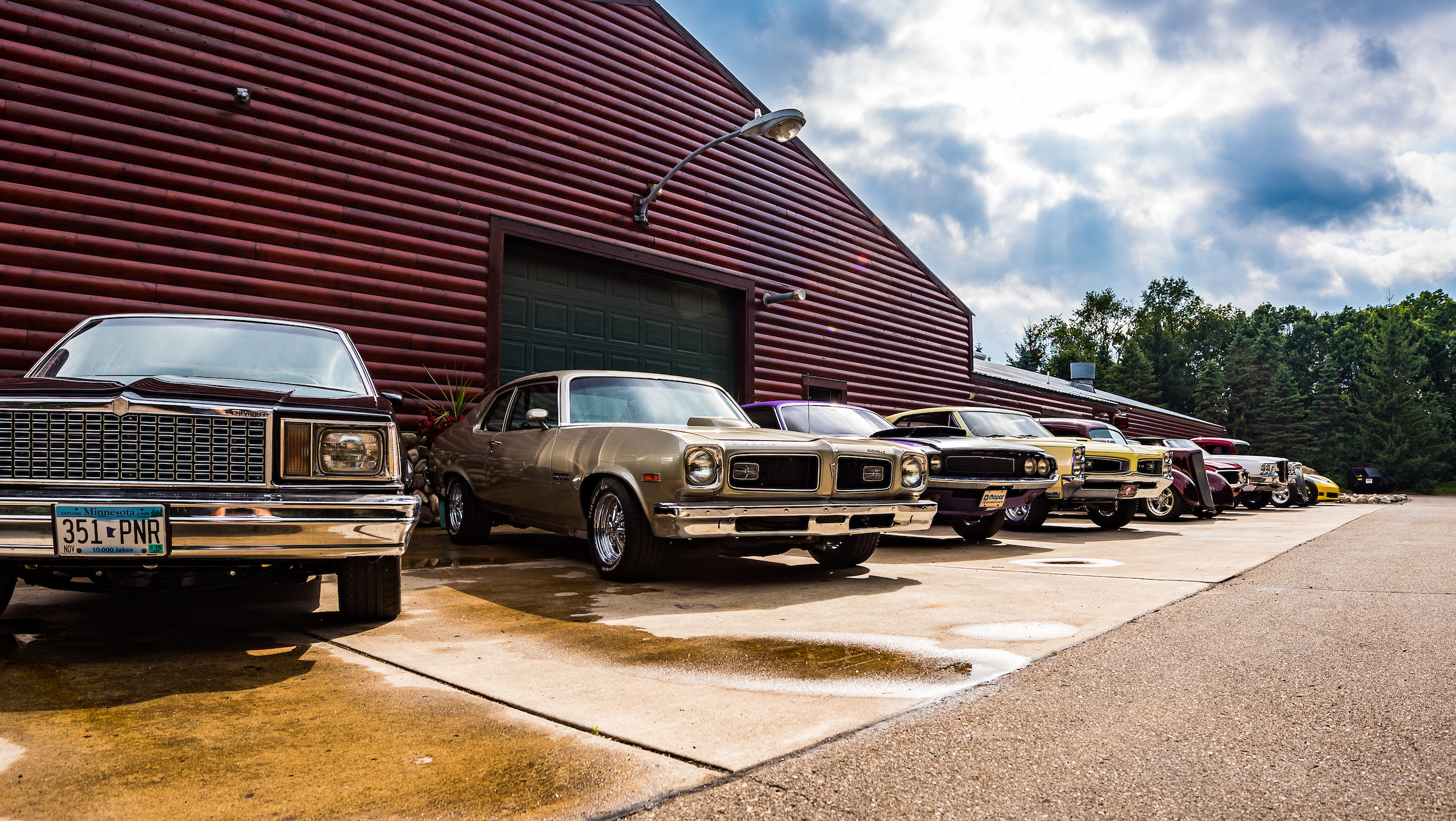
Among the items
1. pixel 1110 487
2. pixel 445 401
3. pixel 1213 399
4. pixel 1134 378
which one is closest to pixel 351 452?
pixel 445 401

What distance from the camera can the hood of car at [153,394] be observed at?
330 centimetres

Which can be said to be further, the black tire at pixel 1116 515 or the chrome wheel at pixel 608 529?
the black tire at pixel 1116 515

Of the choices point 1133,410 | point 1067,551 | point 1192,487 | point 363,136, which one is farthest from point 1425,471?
point 363,136

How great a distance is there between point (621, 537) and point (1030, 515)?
249 inches

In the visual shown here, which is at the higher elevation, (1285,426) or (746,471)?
(1285,426)

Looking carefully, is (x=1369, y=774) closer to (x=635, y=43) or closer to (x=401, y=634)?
(x=401, y=634)

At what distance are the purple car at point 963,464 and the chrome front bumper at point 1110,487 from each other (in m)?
1.55

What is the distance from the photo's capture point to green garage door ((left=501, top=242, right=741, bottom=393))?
10.6m

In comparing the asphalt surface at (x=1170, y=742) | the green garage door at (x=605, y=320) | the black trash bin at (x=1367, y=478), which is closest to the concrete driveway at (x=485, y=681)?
the asphalt surface at (x=1170, y=742)

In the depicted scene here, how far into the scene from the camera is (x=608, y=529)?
5531mm

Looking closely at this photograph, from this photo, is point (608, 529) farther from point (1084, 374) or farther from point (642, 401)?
point (1084, 374)

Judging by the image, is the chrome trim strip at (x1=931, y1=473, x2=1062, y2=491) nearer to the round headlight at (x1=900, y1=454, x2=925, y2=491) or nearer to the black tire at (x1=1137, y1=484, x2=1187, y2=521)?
the round headlight at (x1=900, y1=454, x2=925, y2=491)

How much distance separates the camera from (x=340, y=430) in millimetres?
3576

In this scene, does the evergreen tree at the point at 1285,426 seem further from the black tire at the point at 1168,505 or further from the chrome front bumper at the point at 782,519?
the chrome front bumper at the point at 782,519
